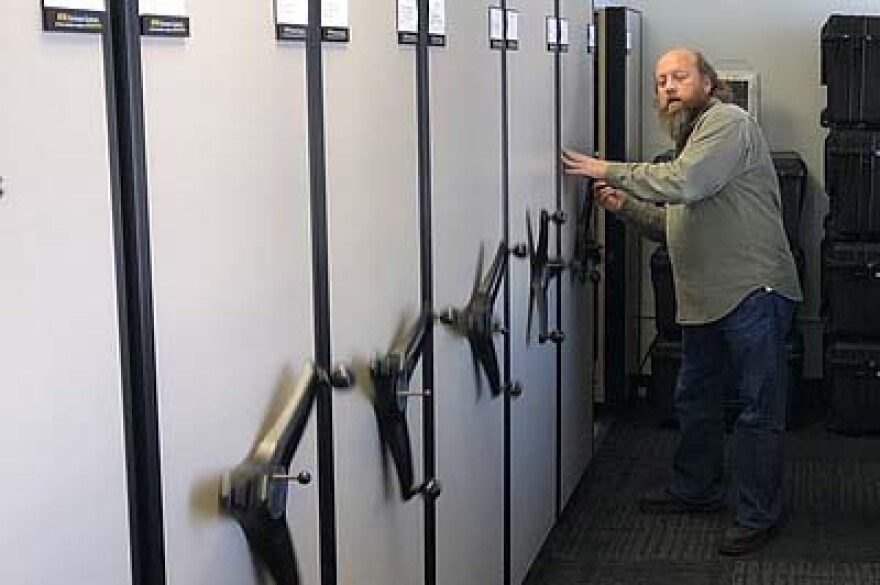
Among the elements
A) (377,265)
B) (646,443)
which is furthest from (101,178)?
(646,443)

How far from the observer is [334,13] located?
6.33ft

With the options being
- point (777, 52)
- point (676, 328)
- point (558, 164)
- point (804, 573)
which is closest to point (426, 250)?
point (558, 164)

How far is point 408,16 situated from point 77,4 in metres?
1.09

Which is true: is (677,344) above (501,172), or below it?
below

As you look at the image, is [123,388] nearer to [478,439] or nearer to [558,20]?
[478,439]

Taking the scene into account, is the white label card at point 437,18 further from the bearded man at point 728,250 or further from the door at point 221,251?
the bearded man at point 728,250

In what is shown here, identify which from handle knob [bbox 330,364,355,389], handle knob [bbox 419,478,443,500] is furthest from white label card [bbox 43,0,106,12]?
handle knob [bbox 419,478,443,500]

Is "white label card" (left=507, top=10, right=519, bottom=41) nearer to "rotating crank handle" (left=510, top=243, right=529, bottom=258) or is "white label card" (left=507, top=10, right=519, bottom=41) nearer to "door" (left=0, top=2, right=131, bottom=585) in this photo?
"rotating crank handle" (left=510, top=243, right=529, bottom=258)

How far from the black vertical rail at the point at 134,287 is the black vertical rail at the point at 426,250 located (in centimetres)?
105

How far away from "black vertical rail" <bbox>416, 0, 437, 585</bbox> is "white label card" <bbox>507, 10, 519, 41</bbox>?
0.71m

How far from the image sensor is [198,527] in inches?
61.7

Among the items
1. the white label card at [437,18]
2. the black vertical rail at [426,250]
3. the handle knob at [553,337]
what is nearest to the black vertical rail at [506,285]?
the handle knob at [553,337]

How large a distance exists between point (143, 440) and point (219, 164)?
0.35m

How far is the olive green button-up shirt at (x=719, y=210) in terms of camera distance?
3.69 meters
